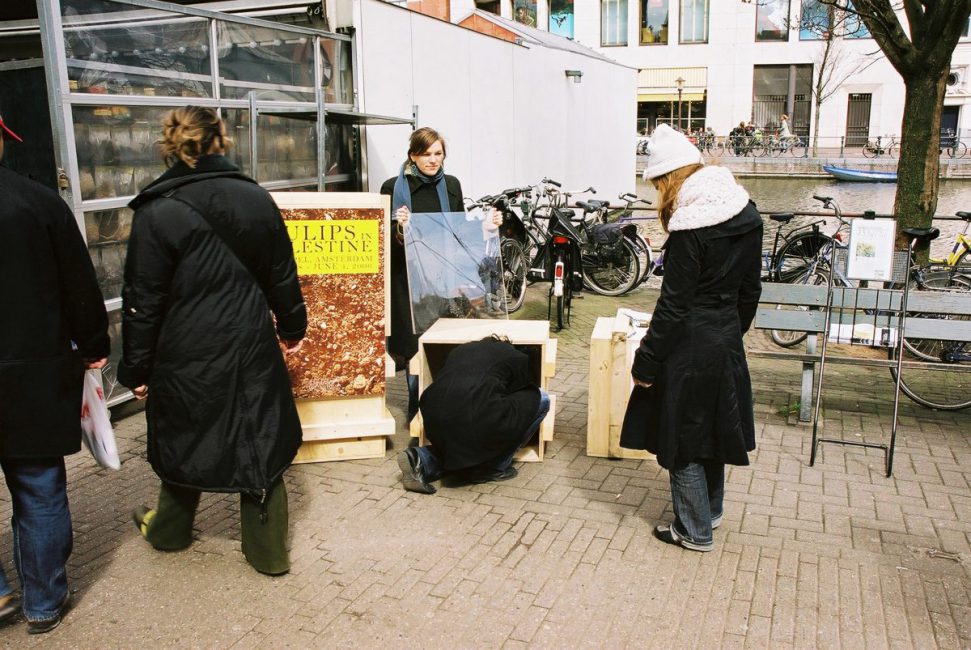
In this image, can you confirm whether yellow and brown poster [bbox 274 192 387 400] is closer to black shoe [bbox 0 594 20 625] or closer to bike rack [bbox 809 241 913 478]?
black shoe [bbox 0 594 20 625]

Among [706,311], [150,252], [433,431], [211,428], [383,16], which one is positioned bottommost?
[433,431]

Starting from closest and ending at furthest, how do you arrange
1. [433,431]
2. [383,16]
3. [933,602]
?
1. [933,602]
2. [433,431]
3. [383,16]

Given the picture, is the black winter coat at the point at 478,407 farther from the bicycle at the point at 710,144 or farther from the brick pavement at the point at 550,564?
the bicycle at the point at 710,144

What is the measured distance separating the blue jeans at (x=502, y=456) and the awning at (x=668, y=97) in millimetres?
42562

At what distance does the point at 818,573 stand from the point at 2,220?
348 cm

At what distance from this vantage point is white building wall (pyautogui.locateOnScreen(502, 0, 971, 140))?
140ft

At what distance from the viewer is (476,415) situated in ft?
14.4

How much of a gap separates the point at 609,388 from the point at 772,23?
43.5 metres

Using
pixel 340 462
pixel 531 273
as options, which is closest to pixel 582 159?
pixel 531 273

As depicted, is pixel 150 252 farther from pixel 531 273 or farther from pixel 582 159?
pixel 582 159

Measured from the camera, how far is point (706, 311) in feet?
12.1

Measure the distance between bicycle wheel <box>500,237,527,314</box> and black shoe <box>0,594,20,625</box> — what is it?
6164 mm

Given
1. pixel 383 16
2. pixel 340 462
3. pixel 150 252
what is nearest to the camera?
pixel 150 252

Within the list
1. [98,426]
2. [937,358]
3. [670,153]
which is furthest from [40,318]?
[937,358]
